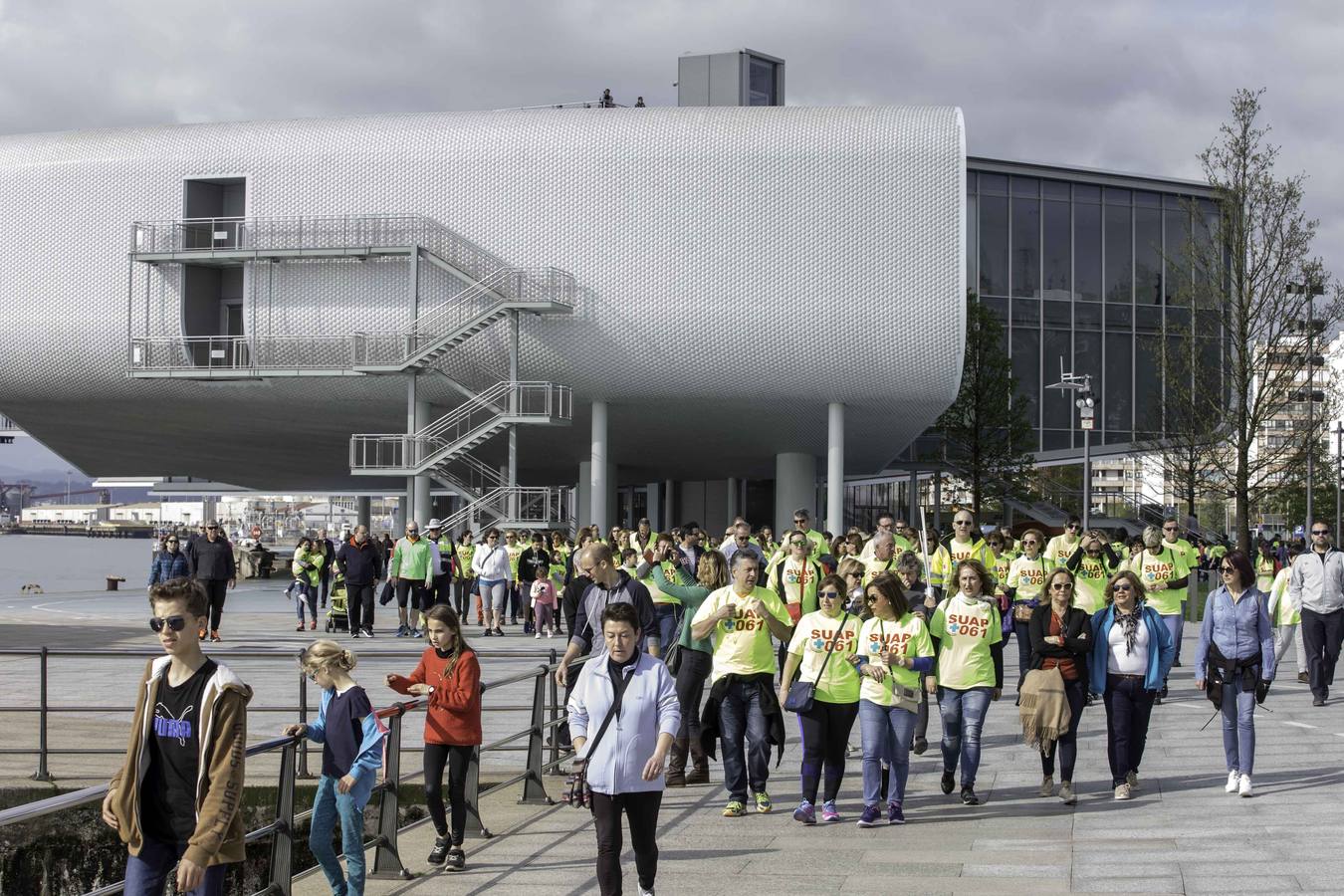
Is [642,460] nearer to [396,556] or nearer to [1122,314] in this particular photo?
[1122,314]

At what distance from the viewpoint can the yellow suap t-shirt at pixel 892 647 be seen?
10.7m

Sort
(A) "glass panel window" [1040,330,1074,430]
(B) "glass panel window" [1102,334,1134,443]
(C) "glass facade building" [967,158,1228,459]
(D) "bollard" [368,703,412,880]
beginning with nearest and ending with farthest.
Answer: (D) "bollard" [368,703,412,880] → (C) "glass facade building" [967,158,1228,459] → (A) "glass panel window" [1040,330,1074,430] → (B) "glass panel window" [1102,334,1134,443]

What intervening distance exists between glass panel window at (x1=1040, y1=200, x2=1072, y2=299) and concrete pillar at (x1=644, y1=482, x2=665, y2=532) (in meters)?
20.7

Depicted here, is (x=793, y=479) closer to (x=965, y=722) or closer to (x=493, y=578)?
(x=493, y=578)

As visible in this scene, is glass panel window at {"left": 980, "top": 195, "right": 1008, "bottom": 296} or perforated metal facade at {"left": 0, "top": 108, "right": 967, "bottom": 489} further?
glass panel window at {"left": 980, "top": 195, "right": 1008, "bottom": 296}

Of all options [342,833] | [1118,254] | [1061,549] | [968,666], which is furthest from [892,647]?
[1118,254]

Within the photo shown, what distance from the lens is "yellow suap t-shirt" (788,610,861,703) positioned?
10758mm

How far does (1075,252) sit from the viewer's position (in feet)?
195

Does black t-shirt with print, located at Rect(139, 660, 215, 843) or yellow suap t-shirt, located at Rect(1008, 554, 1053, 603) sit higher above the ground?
yellow suap t-shirt, located at Rect(1008, 554, 1053, 603)

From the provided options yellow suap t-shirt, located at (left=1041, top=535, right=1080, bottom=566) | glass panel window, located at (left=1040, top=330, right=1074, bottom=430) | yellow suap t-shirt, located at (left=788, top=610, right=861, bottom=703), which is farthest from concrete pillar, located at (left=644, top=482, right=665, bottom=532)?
yellow suap t-shirt, located at (left=788, top=610, right=861, bottom=703)

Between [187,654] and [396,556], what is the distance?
786 inches

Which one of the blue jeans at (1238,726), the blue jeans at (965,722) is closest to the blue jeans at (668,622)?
the blue jeans at (965,722)

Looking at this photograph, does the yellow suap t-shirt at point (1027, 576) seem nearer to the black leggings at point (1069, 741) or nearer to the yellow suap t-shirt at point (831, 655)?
the black leggings at point (1069, 741)

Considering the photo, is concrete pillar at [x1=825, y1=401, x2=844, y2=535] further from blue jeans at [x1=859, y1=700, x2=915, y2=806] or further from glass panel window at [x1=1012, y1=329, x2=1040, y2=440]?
blue jeans at [x1=859, y1=700, x2=915, y2=806]
